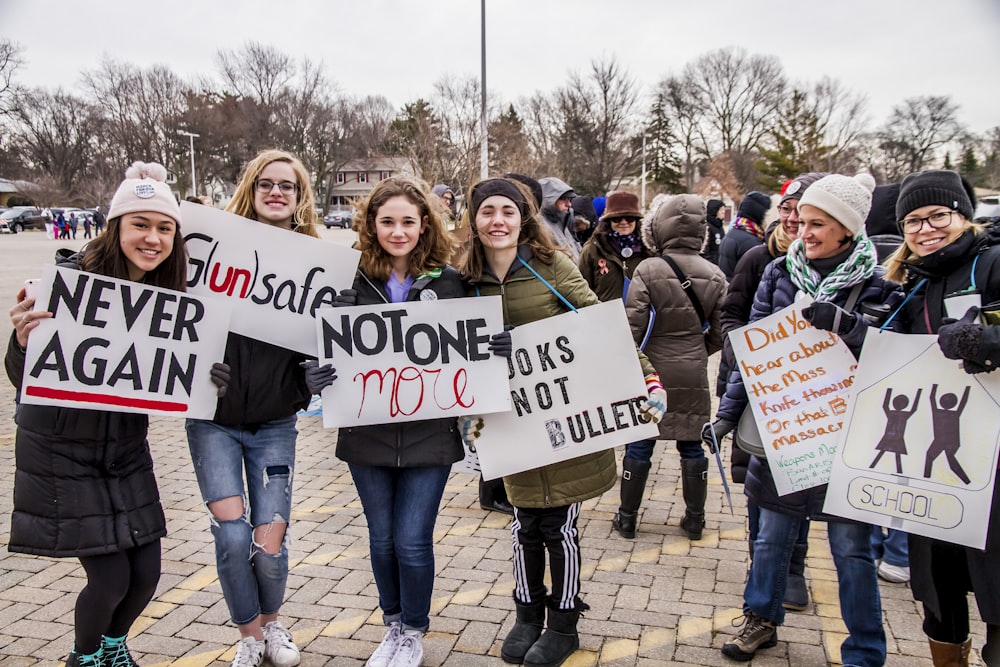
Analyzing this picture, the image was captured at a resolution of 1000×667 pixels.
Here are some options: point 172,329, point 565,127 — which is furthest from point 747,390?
point 565,127

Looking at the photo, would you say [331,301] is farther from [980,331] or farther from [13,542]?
[980,331]

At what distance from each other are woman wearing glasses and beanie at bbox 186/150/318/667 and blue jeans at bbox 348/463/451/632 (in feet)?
1.25

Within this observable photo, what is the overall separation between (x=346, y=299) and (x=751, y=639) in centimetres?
233

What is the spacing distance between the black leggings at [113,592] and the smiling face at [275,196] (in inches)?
57.4

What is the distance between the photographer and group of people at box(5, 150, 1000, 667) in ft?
9.18

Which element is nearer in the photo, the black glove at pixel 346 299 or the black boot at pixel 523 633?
the black glove at pixel 346 299

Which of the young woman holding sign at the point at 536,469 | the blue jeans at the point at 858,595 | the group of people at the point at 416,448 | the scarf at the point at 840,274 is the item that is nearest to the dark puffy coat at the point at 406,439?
the group of people at the point at 416,448

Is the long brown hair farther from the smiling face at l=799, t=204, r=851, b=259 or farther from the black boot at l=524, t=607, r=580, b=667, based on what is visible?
the black boot at l=524, t=607, r=580, b=667

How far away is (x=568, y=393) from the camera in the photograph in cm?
334

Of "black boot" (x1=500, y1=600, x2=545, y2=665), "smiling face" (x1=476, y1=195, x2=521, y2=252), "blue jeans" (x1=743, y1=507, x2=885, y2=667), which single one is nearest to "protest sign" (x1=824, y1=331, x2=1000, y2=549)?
"blue jeans" (x1=743, y1=507, x2=885, y2=667)

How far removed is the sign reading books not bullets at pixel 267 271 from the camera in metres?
3.32

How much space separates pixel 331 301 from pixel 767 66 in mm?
63957

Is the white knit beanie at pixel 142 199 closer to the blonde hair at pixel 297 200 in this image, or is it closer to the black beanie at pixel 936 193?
the blonde hair at pixel 297 200

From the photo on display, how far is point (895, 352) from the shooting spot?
290cm
